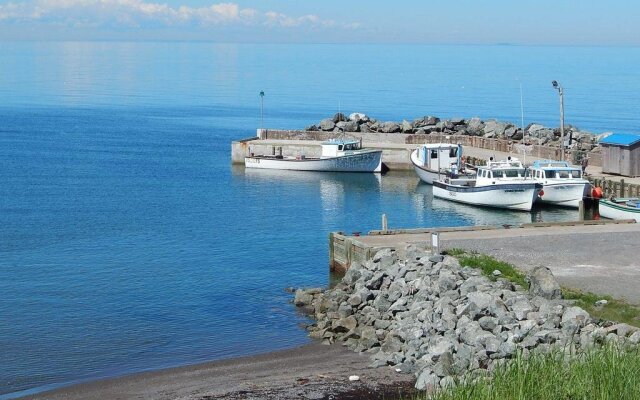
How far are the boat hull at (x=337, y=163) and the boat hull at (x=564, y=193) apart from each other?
1884cm

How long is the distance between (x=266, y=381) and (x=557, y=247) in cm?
1235

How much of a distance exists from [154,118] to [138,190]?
56759mm

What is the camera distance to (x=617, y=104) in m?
148

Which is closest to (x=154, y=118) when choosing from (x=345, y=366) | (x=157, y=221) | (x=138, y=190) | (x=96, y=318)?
(x=138, y=190)

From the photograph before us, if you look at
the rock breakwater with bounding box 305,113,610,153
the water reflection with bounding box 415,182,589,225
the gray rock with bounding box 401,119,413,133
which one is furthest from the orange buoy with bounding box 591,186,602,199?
the gray rock with bounding box 401,119,413,133

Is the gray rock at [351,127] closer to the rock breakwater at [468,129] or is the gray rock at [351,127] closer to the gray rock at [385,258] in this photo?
the rock breakwater at [468,129]

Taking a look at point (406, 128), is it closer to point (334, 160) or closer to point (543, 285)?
A: point (334, 160)

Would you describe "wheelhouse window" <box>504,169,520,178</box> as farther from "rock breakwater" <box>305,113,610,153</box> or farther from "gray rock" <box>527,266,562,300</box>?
"gray rock" <box>527,266,562,300</box>

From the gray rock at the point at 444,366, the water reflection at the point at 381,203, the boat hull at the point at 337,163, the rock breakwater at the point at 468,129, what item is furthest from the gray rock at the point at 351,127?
the gray rock at the point at 444,366

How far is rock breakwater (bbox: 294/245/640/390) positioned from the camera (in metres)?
24.1

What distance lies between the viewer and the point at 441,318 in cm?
2705

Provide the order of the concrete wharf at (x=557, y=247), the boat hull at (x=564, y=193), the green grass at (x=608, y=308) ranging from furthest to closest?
the boat hull at (x=564, y=193) < the concrete wharf at (x=557, y=247) < the green grass at (x=608, y=308)

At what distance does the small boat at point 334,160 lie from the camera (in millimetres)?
71375

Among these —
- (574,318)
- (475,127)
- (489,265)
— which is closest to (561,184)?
(489,265)
